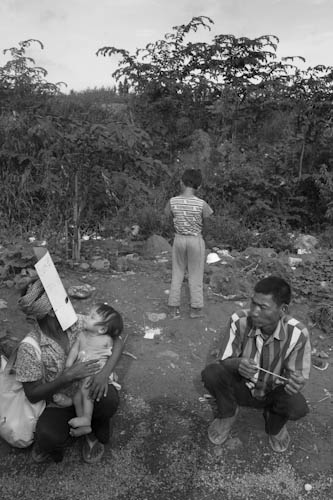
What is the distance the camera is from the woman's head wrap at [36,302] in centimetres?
213

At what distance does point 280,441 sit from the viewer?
8.32ft

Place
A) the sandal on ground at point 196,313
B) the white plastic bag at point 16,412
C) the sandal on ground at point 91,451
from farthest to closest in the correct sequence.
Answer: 1. the sandal on ground at point 196,313
2. the sandal on ground at point 91,451
3. the white plastic bag at point 16,412

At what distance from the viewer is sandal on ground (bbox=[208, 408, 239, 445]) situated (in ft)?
8.39

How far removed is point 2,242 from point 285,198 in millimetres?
4840

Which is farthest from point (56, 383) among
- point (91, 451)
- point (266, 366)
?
→ point (266, 366)

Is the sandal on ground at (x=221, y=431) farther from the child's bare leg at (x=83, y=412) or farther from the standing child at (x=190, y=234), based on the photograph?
the standing child at (x=190, y=234)

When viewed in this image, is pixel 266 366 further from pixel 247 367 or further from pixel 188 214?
pixel 188 214

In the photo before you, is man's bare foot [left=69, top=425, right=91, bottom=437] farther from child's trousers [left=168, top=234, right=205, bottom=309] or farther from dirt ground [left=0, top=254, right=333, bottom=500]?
child's trousers [left=168, top=234, right=205, bottom=309]

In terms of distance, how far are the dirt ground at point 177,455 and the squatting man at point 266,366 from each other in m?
0.14

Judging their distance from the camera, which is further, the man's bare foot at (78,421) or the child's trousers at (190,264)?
the child's trousers at (190,264)

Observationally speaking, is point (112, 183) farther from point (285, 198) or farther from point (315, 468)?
point (285, 198)

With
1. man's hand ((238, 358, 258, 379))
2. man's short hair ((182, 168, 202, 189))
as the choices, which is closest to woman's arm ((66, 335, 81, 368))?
man's hand ((238, 358, 258, 379))

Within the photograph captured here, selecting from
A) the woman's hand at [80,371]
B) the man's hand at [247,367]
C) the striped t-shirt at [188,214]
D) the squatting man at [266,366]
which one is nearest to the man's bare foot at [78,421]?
the woman's hand at [80,371]

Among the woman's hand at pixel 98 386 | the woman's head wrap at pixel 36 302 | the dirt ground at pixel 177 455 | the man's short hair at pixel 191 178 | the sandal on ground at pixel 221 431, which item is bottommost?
the dirt ground at pixel 177 455
